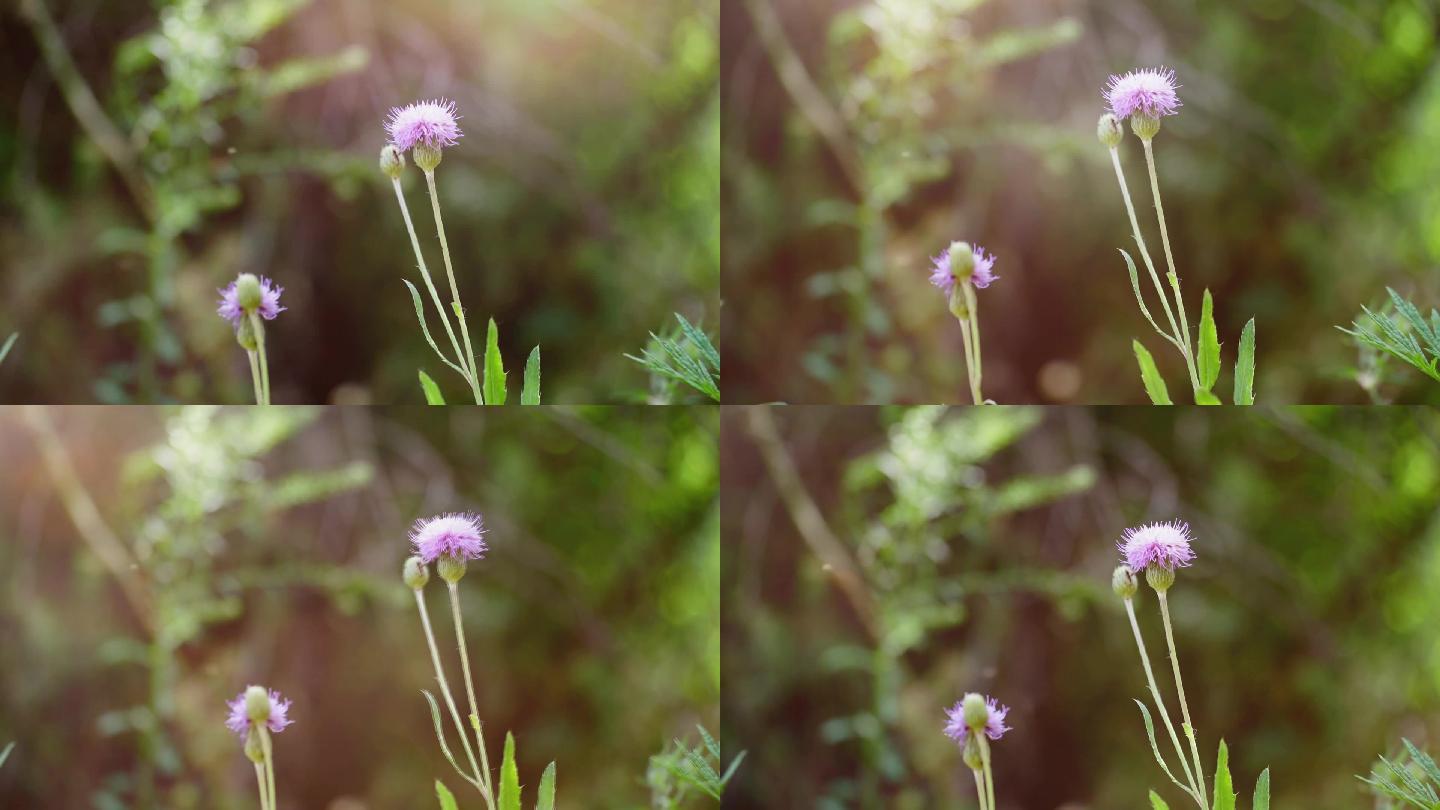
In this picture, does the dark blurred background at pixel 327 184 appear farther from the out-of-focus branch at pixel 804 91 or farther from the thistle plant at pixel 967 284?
the thistle plant at pixel 967 284

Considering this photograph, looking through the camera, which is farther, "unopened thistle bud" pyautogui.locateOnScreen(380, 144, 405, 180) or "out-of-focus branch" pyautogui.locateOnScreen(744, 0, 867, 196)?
"out-of-focus branch" pyautogui.locateOnScreen(744, 0, 867, 196)

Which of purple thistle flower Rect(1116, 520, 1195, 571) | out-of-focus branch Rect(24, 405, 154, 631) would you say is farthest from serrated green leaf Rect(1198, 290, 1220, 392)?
out-of-focus branch Rect(24, 405, 154, 631)

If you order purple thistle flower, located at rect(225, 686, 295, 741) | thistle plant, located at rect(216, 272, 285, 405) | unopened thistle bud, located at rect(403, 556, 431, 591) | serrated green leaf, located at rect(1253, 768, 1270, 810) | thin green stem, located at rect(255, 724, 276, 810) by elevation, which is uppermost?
thistle plant, located at rect(216, 272, 285, 405)

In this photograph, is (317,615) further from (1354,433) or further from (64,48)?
(1354,433)

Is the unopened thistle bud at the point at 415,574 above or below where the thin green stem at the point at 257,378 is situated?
below

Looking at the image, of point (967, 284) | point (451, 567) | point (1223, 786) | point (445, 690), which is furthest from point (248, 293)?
point (1223, 786)

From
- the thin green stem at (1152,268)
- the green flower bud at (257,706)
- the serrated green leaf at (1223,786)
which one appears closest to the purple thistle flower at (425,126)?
the green flower bud at (257,706)

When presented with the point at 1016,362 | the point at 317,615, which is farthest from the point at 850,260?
the point at 317,615

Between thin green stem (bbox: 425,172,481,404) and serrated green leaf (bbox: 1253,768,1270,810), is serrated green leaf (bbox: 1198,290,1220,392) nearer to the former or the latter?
serrated green leaf (bbox: 1253,768,1270,810)
